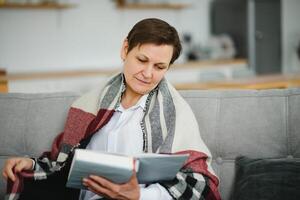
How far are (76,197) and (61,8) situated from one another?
13.9 ft

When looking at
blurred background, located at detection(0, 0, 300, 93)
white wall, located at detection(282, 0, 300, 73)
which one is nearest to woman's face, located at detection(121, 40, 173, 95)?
blurred background, located at detection(0, 0, 300, 93)

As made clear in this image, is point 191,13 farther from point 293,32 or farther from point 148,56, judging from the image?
point 148,56

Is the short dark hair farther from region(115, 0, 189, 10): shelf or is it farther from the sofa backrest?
region(115, 0, 189, 10): shelf

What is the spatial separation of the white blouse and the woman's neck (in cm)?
2

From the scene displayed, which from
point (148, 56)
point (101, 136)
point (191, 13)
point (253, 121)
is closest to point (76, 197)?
point (101, 136)

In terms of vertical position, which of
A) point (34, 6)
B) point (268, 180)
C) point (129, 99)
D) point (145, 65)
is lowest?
point (268, 180)

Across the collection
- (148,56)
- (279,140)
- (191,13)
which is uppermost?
(191,13)

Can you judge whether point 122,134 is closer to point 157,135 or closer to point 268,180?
point 157,135

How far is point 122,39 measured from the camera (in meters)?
5.95

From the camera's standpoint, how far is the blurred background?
16.3 ft

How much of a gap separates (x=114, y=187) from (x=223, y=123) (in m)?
0.61

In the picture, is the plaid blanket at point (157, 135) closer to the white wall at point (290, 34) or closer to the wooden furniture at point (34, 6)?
the wooden furniture at point (34, 6)

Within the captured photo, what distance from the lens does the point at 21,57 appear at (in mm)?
5227

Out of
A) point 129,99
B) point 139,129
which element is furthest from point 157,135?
point 129,99
